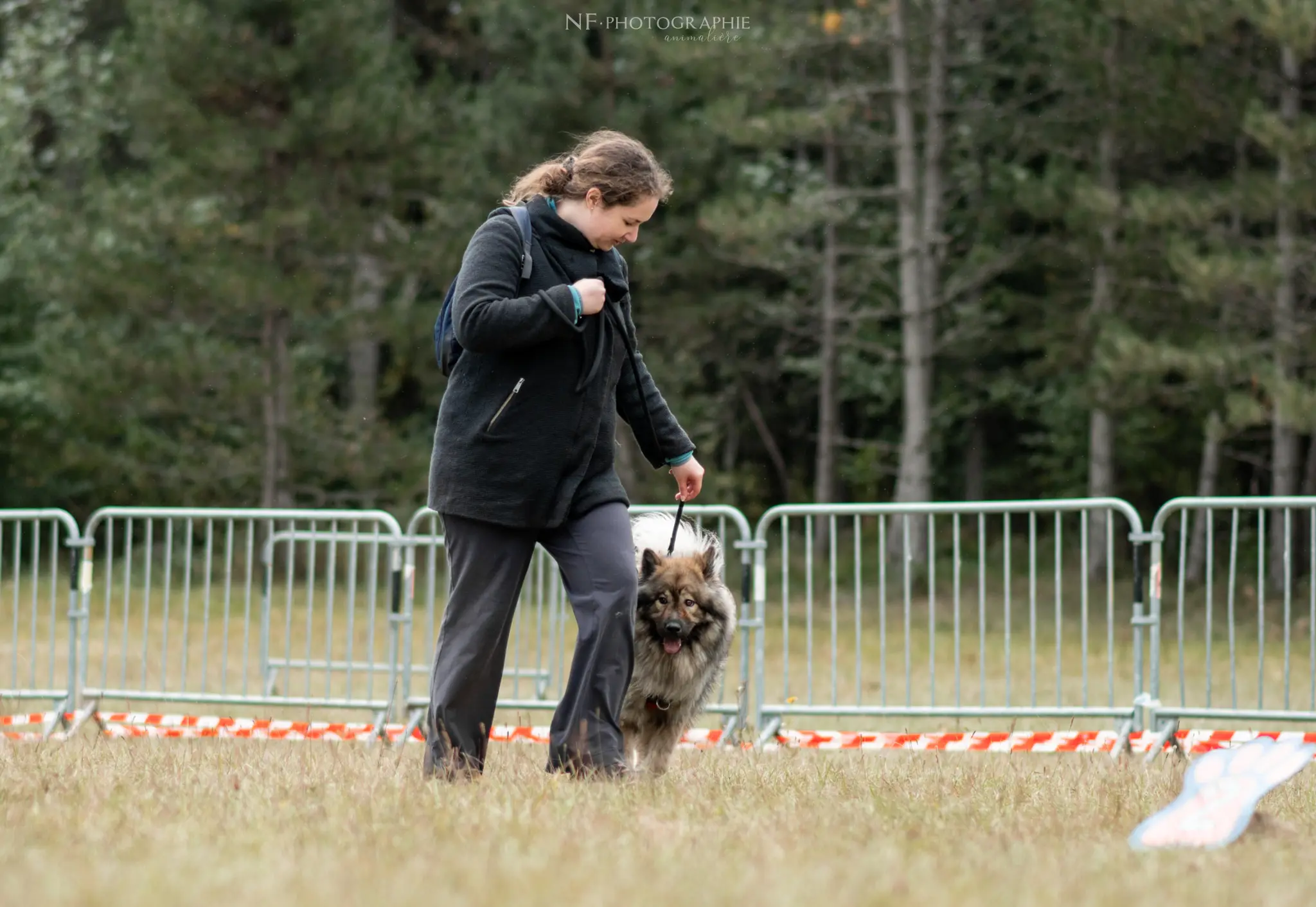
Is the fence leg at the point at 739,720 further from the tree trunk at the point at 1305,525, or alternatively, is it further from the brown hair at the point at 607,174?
the tree trunk at the point at 1305,525

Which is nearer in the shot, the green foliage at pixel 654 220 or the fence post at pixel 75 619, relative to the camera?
the fence post at pixel 75 619

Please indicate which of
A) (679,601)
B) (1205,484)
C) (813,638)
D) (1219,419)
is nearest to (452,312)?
(679,601)

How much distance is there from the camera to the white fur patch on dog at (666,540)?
241 inches

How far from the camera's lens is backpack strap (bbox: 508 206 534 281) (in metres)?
4.93

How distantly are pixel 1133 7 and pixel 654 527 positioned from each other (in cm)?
1308

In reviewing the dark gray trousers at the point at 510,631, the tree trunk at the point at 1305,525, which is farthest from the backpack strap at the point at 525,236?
the tree trunk at the point at 1305,525

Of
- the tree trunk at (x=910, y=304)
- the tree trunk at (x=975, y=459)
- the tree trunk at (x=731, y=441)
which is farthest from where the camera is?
the tree trunk at (x=731, y=441)

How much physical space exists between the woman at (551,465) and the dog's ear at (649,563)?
0.82m

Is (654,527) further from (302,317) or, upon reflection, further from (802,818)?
(302,317)

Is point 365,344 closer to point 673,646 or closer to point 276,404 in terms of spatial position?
point 276,404

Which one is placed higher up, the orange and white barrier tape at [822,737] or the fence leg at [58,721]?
the orange and white barrier tape at [822,737]

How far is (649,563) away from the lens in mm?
5965

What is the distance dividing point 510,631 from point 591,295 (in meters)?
1.05

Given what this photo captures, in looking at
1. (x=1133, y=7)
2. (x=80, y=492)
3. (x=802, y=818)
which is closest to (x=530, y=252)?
(x=802, y=818)
